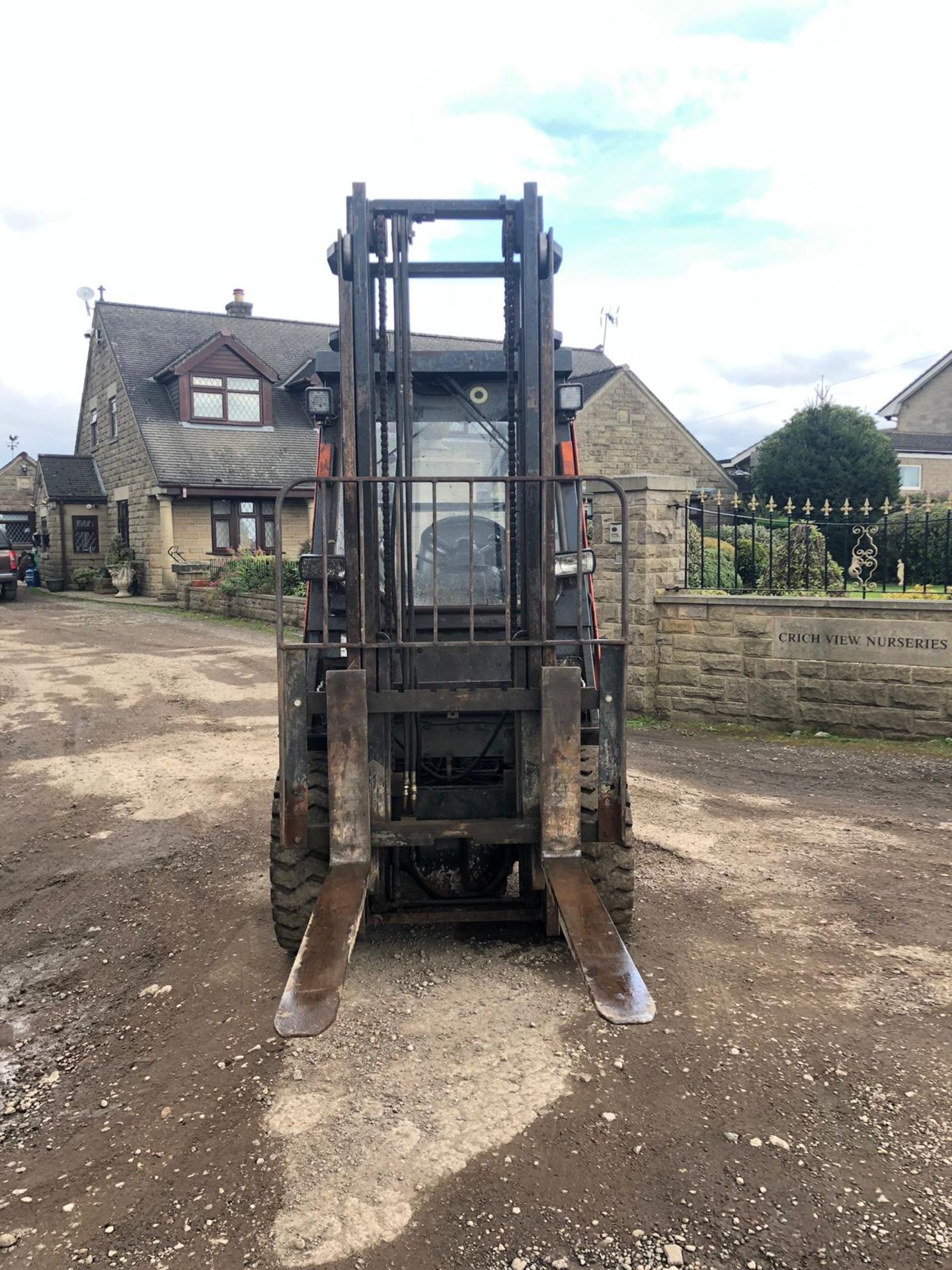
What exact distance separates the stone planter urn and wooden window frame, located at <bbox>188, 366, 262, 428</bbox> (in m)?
4.86

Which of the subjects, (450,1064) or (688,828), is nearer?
(450,1064)

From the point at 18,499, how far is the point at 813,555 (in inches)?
1906

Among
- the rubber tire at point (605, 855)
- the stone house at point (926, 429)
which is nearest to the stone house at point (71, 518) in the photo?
the rubber tire at point (605, 855)

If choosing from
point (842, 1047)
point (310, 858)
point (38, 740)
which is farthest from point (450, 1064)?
point (38, 740)

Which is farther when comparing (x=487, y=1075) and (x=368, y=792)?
(x=368, y=792)

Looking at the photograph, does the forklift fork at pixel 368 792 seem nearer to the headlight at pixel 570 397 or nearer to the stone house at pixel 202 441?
the headlight at pixel 570 397

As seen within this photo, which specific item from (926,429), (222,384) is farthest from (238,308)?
(926,429)

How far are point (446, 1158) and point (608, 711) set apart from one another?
1885mm

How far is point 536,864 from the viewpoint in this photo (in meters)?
4.24

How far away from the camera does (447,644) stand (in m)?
3.93

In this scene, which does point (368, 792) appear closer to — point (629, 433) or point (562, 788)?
point (562, 788)

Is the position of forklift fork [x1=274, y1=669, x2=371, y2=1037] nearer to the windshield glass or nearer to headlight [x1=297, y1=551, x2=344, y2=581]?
headlight [x1=297, y1=551, x2=344, y2=581]

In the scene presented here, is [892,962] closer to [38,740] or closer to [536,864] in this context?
[536,864]

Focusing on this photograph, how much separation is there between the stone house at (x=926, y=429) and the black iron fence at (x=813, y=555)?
2779 cm
